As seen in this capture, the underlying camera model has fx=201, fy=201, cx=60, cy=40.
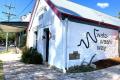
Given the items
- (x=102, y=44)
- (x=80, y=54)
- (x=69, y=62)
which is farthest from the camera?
(x=102, y=44)

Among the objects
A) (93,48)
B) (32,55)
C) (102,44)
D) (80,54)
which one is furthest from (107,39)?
(32,55)

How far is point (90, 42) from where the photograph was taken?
490 inches

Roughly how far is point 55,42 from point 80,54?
163cm

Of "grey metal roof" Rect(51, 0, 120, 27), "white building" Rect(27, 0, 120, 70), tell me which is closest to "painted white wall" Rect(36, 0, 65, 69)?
"white building" Rect(27, 0, 120, 70)

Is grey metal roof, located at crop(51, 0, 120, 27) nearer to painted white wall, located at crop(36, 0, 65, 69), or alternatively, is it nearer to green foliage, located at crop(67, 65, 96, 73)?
painted white wall, located at crop(36, 0, 65, 69)

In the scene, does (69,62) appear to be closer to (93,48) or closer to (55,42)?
(55,42)

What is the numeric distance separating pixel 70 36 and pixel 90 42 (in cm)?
192

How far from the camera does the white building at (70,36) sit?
Answer: 1095 centimetres

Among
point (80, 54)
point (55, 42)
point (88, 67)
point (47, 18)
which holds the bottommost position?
point (88, 67)

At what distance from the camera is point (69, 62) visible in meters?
10.9

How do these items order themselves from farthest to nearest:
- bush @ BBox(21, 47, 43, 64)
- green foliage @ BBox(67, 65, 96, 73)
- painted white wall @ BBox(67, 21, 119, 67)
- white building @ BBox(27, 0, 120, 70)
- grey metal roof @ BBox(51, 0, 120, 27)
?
bush @ BBox(21, 47, 43, 64)
grey metal roof @ BBox(51, 0, 120, 27)
painted white wall @ BBox(67, 21, 119, 67)
white building @ BBox(27, 0, 120, 70)
green foliage @ BBox(67, 65, 96, 73)

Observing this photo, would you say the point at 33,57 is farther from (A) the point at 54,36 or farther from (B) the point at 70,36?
(B) the point at 70,36

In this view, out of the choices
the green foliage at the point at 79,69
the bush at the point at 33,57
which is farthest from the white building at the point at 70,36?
the bush at the point at 33,57

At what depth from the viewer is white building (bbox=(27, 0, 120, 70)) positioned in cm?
1095
